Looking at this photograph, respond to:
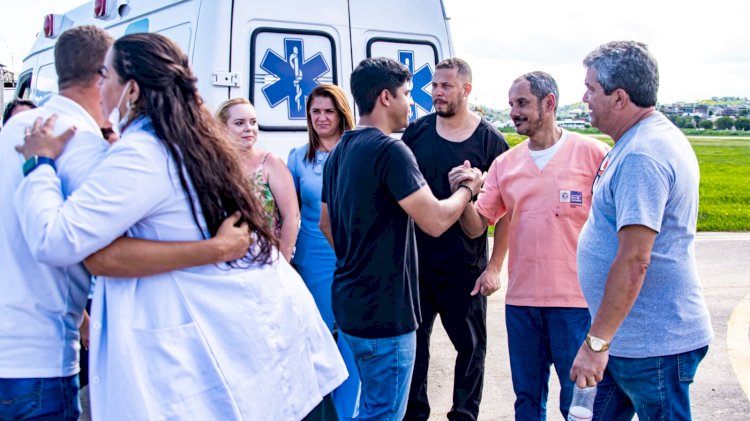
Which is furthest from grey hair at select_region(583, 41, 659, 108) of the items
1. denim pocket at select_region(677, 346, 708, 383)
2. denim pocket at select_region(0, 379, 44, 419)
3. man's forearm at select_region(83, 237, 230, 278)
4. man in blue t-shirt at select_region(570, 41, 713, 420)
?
denim pocket at select_region(0, 379, 44, 419)

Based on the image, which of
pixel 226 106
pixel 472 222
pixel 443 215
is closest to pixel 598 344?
pixel 443 215

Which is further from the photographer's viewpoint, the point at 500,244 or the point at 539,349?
the point at 500,244

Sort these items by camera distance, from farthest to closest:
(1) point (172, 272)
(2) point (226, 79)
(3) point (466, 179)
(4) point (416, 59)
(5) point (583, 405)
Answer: (4) point (416, 59)
(2) point (226, 79)
(3) point (466, 179)
(5) point (583, 405)
(1) point (172, 272)

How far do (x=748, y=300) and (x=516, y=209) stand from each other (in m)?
4.72

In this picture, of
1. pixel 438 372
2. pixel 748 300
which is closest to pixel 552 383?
pixel 438 372

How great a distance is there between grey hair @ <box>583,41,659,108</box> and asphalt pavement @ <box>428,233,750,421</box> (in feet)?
8.12

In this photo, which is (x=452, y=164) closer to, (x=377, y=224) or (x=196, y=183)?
(x=377, y=224)

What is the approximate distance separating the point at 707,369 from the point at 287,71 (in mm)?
3601

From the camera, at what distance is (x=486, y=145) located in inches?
172

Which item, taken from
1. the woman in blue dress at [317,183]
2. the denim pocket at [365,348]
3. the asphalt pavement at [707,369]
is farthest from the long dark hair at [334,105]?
the asphalt pavement at [707,369]

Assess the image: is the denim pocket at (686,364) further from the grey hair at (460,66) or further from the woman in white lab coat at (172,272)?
the grey hair at (460,66)

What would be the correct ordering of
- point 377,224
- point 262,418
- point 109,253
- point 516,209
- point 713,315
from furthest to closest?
point 713,315 < point 516,209 < point 377,224 < point 262,418 < point 109,253

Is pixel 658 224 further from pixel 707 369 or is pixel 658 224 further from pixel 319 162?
pixel 707 369

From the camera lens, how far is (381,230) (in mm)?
3020
